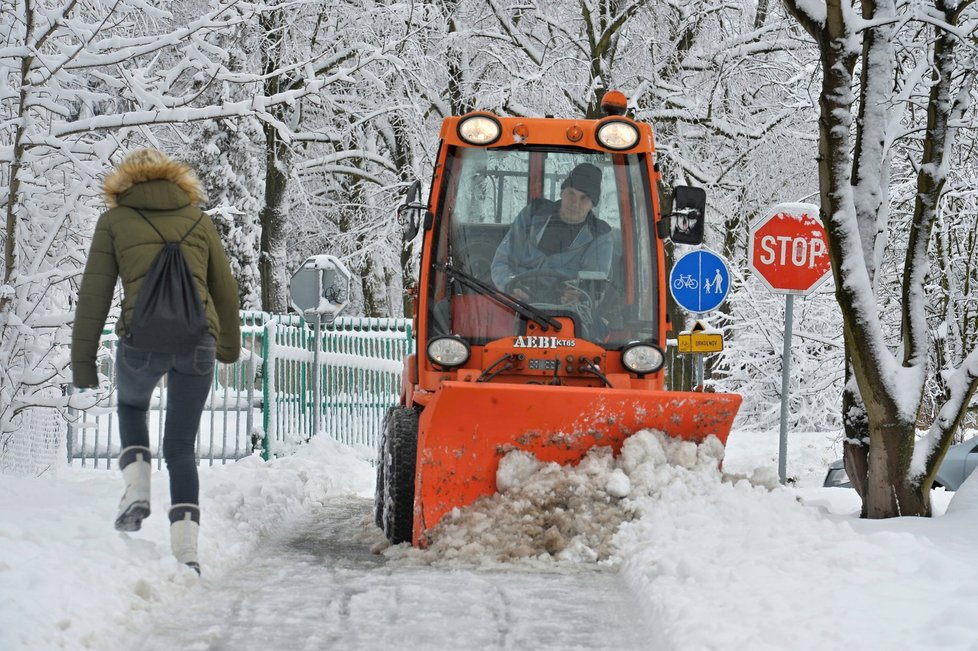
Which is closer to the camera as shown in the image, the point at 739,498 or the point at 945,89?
the point at 739,498

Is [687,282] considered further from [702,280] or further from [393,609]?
[393,609]

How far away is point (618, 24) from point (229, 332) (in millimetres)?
13783

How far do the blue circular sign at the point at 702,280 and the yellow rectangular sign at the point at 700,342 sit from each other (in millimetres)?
419

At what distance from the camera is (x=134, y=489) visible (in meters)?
5.41

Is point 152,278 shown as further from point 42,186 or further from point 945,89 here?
point 945,89

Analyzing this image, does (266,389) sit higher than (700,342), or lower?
lower

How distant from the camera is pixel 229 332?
5.70 metres

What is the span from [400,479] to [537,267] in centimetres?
148

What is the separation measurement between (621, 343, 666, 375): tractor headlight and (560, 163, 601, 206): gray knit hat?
0.92m

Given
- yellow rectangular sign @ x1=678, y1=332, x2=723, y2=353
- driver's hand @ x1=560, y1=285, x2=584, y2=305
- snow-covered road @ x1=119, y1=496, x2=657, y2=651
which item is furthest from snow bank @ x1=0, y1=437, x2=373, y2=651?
yellow rectangular sign @ x1=678, y1=332, x2=723, y2=353

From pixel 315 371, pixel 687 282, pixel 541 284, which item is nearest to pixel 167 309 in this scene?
pixel 541 284

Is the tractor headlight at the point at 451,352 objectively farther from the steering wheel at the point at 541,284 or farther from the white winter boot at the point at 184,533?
the white winter boot at the point at 184,533

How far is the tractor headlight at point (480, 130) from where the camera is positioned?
7.40 m

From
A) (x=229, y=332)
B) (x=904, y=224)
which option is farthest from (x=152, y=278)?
(x=904, y=224)
